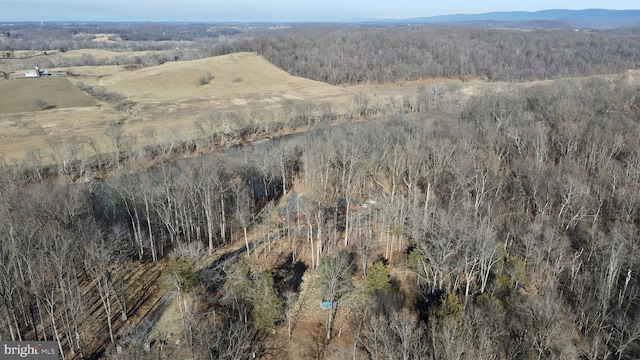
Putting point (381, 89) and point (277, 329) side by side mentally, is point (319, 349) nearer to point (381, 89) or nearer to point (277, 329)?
point (277, 329)

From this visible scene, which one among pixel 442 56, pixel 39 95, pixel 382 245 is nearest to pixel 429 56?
pixel 442 56
